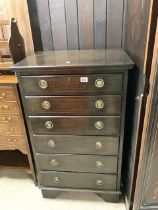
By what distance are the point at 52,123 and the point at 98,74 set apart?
445 millimetres

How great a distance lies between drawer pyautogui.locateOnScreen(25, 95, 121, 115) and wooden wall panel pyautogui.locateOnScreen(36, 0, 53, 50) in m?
0.58

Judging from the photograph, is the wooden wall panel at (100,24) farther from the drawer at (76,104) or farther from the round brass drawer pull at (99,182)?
the round brass drawer pull at (99,182)

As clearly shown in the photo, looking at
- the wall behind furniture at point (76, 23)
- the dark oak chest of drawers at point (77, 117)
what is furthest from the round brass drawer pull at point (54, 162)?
the wall behind furniture at point (76, 23)

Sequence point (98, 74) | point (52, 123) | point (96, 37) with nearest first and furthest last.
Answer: point (98, 74)
point (52, 123)
point (96, 37)

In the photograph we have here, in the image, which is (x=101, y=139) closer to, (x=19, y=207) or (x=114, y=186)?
(x=114, y=186)

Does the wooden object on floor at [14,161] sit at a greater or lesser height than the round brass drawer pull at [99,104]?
lesser

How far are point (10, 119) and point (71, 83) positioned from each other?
604 millimetres

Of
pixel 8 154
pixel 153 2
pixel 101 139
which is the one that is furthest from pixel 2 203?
pixel 153 2

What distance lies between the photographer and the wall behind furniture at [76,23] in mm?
1379

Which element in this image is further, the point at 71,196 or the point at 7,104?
the point at 71,196

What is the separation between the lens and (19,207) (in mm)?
1490

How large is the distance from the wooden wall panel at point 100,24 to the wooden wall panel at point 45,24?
357mm

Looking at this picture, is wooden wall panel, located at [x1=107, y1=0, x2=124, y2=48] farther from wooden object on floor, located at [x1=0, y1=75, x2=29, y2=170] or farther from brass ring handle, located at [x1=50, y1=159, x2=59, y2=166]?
brass ring handle, located at [x1=50, y1=159, x2=59, y2=166]

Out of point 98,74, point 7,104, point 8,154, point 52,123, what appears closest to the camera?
point 98,74
